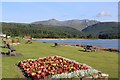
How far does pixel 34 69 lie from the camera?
21641 millimetres

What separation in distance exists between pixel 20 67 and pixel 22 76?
138 inches

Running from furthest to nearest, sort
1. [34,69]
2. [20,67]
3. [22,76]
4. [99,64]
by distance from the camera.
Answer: [99,64], [20,67], [34,69], [22,76]

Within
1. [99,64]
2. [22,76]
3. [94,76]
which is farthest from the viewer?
[99,64]

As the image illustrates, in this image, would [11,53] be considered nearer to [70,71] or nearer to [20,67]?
[20,67]

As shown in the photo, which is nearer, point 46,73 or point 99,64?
point 46,73

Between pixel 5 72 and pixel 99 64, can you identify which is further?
pixel 99 64

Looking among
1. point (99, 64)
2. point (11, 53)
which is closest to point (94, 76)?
point (99, 64)

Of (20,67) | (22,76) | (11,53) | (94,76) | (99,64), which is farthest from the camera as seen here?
(11,53)

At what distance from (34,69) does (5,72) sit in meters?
2.26

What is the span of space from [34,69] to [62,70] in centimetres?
233

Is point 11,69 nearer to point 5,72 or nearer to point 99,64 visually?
point 5,72

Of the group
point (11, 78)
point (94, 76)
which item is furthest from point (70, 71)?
point (11, 78)

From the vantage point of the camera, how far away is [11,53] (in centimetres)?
3077

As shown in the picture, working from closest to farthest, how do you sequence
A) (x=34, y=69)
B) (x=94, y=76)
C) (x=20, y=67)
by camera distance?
(x=94, y=76), (x=34, y=69), (x=20, y=67)
